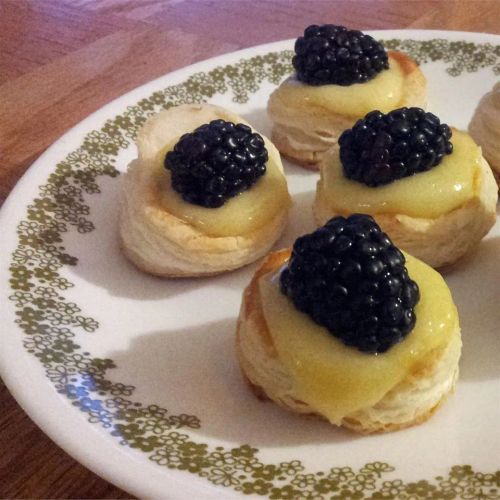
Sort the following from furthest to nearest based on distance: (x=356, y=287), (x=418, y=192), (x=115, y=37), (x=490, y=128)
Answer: (x=115, y=37) → (x=490, y=128) → (x=418, y=192) → (x=356, y=287)

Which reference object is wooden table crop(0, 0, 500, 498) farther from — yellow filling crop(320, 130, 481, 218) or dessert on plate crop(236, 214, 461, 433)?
dessert on plate crop(236, 214, 461, 433)

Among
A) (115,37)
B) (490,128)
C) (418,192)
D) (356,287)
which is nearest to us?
(356,287)

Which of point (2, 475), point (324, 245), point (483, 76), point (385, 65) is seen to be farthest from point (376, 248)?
point (483, 76)

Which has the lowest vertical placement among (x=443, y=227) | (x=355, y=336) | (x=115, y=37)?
(x=115, y=37)

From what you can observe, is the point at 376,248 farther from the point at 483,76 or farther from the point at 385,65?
the point at 483,76

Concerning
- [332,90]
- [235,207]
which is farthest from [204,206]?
[332,90]

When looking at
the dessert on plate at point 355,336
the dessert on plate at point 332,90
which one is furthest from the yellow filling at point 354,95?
the dessert on plate at point 355,336

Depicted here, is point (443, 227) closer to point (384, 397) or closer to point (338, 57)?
point (384, 397)
